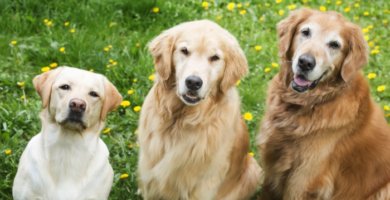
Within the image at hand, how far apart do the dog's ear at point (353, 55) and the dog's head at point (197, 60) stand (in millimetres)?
652

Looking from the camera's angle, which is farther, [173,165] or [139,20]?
[139,20]

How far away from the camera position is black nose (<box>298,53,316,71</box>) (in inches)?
155

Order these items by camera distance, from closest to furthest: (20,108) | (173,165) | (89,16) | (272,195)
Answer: (173,165) < (272,195) < (20,108) < (89,16)

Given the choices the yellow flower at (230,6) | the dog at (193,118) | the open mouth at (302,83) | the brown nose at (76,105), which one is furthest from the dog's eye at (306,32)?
the yellow flower at (230,6)

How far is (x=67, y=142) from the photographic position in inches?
152

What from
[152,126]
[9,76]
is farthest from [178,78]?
[9,76]

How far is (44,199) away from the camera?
3.86 meters

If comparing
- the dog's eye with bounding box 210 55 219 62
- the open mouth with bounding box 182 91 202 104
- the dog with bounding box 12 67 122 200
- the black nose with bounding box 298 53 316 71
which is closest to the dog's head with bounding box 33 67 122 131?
the dog with bounding box 12 67 122 200

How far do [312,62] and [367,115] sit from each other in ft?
1.93

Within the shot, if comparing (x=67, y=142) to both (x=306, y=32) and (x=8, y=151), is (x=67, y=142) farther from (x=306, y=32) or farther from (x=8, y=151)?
(x=306, y=32)

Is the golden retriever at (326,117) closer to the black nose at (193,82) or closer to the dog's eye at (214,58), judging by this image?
the dog's eye at (214,58)

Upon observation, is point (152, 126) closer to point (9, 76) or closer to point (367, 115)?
point (367, 115)

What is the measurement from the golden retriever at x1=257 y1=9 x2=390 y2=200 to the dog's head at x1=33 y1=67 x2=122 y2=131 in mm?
1278

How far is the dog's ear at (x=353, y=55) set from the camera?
13.3ft
